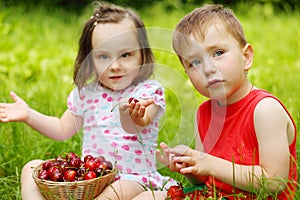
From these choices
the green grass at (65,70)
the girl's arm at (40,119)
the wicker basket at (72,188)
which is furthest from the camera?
the girl's arm at (40,119)

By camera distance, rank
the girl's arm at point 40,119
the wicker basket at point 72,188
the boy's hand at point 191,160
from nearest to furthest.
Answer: the boy's hand at point 191,160, the wicker basket at point 72,188, the girl's arm at point 40,119

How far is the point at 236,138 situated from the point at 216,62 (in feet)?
0.94

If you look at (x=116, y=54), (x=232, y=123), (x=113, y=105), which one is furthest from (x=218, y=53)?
(x=113, y=105)

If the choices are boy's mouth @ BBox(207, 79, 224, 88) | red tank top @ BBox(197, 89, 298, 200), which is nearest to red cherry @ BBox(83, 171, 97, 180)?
red tank top @ BBox(197, 89, 298, 200)

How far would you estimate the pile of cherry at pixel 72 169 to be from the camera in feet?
6.20

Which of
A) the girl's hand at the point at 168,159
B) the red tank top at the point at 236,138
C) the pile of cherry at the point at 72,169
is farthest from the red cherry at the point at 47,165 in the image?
the red tank top at the point at 236,138

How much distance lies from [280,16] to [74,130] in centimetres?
501

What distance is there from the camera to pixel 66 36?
5.53 meters

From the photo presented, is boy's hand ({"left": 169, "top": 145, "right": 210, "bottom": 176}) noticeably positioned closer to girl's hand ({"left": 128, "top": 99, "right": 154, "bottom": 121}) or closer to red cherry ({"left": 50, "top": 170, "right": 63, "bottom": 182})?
girl's hand ({"left": 128, "top": 99, "right": 154, "bottom": 121})

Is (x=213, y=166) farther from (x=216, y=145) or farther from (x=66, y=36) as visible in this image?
(x=66, y=36)

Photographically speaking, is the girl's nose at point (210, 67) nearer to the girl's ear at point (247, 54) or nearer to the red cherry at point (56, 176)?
the girl's ear at point (247, 54)

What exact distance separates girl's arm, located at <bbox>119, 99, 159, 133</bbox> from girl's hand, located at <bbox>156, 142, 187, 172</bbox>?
150 mm

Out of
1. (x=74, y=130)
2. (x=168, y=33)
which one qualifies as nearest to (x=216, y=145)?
(x=168, y=33)

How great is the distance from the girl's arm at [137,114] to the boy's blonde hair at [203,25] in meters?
0.24
